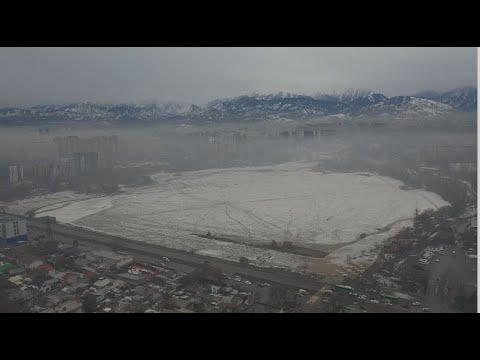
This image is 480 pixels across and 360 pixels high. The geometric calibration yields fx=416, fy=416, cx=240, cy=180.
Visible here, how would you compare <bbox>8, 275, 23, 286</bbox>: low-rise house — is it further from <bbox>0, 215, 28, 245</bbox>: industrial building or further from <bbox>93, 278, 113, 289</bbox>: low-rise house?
<bbox>0, 215, 28, 245</bbox>: industrial building

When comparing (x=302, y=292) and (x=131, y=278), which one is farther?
(x=131, y=278)

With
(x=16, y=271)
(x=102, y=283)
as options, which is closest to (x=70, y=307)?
(x=102, y=283)

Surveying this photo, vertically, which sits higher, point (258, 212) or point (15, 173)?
point (15, 173)

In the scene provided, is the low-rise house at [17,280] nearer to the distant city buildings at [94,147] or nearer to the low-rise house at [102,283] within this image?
the low-rise house at [102,283]

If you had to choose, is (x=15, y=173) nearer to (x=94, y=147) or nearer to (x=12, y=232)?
(x=94, y=147)

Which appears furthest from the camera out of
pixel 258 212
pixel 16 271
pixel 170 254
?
pixel 258 212

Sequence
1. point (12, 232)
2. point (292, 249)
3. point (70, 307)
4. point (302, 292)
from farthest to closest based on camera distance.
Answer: point (12, 232) < point (292, 249) < point (302, 292) < point (70, 307)

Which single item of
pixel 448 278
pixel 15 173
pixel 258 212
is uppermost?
pixel 15 173

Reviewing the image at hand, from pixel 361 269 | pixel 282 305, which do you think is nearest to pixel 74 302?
pixel 282 305

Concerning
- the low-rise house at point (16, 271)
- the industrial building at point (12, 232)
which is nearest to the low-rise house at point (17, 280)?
the low-rise house at point (16, 271)

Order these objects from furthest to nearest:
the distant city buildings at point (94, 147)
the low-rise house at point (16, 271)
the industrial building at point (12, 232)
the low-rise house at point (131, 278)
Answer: the distant city buildings at point (94, 147) → the industrial building at point (12, 232) → the low-rise house at point (16, 271) → the low-rise house at point (131, 278)
